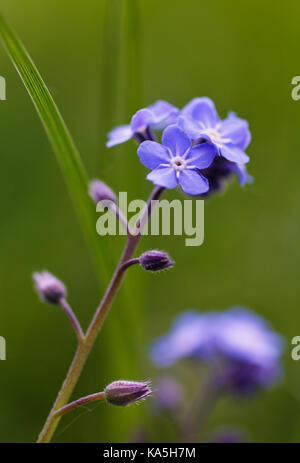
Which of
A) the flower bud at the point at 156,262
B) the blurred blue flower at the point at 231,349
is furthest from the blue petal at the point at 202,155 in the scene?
the blurred blue flower at the point at 231,349

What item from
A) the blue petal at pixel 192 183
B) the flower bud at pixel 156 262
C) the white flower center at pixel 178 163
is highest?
the white flower center at pixel 178 163

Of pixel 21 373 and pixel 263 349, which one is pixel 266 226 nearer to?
pixel 263 349

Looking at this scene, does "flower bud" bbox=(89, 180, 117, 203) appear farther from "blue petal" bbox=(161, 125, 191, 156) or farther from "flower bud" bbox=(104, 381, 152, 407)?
"flower bud" bbox=(104, 381, 152, 407)

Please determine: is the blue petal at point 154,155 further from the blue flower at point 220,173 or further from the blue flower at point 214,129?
the blue flower at point 220,173

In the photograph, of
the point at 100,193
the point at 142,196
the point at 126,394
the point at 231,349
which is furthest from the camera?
the point at 231,349

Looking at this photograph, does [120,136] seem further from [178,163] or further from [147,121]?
[178,163]

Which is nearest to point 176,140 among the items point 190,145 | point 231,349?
point 190,145
